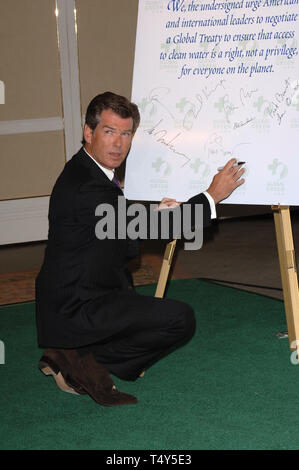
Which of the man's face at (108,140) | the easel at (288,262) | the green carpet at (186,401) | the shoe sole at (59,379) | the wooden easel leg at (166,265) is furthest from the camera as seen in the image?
the wooden easel leg at (166,265)

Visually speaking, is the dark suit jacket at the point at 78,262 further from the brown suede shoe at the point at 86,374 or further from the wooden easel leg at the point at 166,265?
the wooden easel leg at the point at 166,265

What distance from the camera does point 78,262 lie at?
8.95ft

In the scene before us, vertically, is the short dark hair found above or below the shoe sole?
above

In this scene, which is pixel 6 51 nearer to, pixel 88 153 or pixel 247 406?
pixel 88 153

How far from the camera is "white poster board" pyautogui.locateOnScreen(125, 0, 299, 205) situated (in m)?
2.97

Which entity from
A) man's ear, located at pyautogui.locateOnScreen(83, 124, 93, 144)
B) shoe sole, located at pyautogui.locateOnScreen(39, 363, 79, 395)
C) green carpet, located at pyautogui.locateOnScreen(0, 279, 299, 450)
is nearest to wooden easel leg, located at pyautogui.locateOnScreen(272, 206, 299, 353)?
green carpet, located at pyautogui.locateOnScreen(0, 279, 299, 450)

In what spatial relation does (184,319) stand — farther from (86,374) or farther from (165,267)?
(165,267)

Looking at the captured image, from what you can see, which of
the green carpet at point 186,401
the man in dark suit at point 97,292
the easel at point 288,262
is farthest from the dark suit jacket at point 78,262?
the easel at point 288,262

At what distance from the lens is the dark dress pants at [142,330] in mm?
2697

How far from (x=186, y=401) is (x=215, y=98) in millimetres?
1272

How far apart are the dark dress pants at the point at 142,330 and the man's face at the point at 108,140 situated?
1.73ft

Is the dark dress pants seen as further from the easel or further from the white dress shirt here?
the easel

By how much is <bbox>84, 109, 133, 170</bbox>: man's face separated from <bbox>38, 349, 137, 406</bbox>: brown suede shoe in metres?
0.76
